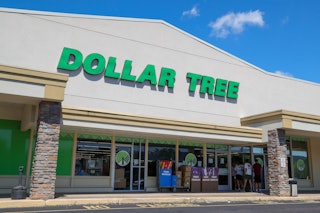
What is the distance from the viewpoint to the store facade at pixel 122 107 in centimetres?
1371

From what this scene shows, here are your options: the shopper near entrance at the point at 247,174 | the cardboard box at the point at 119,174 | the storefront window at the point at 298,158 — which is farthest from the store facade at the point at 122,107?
the shopper near entrance at the point at 247,174

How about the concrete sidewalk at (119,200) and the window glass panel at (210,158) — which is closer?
the concrete sidewalk at (119,200)

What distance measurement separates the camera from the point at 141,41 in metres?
19.1

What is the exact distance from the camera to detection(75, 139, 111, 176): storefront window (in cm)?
1719

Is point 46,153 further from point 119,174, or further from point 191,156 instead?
point 191,156

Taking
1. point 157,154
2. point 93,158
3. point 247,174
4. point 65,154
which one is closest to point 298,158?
point 247,174

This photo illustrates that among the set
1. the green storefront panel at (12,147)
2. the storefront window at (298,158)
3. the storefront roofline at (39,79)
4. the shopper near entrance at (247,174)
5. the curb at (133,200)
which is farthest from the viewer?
the storefront window at (298,158)

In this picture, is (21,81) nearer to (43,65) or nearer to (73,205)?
(43,65)

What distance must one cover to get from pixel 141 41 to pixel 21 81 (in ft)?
26.3

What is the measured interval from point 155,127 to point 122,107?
2.21 metres

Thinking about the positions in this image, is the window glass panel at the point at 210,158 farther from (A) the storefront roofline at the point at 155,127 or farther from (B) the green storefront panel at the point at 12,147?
(B) the green storefront panel at the point at 12,147

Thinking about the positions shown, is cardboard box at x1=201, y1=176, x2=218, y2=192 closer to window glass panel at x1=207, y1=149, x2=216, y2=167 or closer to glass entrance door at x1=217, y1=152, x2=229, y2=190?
window glass panel at x1=207, y1=149, x2=216, y2=167

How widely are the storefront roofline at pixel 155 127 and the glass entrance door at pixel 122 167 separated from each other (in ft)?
4.97

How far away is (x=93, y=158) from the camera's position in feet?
57.7
